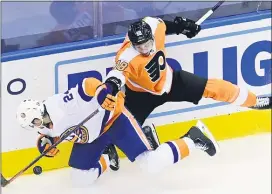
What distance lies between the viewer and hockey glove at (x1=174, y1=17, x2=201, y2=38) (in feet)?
11.4

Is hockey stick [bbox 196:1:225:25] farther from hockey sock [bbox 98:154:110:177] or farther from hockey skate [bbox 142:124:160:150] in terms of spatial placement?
hockey sock [bbox 98:154:110:177]

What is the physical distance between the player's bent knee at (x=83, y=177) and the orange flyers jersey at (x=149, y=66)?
39 cm

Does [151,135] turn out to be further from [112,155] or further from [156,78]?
[156,78]

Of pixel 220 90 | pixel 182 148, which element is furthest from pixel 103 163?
pixel 220 90

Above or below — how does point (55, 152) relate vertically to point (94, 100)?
below

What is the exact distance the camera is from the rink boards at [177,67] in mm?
3502

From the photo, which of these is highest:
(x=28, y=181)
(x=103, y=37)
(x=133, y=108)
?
(x=103, y=37)

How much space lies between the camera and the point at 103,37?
361 centimetres

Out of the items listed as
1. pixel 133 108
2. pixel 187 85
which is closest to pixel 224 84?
pixel 187 85

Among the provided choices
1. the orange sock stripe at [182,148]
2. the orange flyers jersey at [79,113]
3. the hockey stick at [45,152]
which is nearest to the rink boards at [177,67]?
the hockey stick at [45,152]

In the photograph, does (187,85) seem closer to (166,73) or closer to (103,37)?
(166,73)

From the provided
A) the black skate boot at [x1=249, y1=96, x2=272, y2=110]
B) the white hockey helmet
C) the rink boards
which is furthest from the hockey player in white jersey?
the black skate boot at [x1=249, y1=96, x2=272, y2=110]

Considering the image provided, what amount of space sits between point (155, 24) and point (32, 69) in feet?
1.80

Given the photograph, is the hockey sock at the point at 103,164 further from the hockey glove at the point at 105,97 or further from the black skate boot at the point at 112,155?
the hockey glove at the point at 105,97
